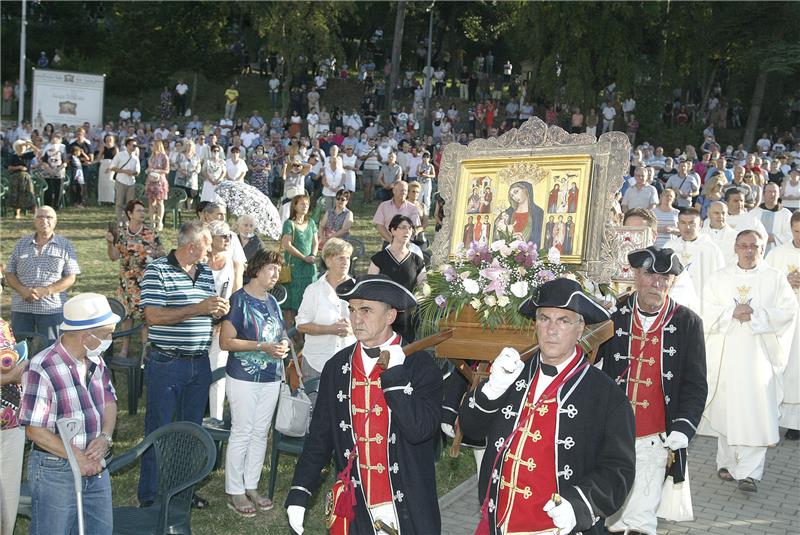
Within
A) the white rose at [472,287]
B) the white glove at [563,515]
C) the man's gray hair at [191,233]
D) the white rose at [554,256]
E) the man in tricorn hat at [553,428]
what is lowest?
the white glove at [563,515]

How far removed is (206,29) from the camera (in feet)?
180

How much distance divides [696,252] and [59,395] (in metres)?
7.56

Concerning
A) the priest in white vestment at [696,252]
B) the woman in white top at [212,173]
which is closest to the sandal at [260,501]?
the priest in white vestment at [696,252]

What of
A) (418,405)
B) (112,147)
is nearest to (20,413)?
(418,405)

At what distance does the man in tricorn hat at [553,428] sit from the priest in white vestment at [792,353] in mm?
6749

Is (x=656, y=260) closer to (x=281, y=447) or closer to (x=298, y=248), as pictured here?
(x=281, y=447)

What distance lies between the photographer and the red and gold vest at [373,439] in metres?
5.36

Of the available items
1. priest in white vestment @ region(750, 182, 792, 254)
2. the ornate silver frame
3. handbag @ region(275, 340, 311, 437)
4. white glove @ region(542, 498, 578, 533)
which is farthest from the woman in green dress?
white glove @ region(542, 498, 578, 533)

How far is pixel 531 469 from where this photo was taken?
4805 mm

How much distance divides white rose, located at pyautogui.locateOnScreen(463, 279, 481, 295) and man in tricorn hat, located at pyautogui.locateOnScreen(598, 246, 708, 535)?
1139 mm

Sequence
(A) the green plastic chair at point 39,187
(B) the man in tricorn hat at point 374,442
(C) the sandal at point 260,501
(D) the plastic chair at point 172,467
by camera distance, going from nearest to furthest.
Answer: (B) the man in tricorn hat at point 374,442 < (D) the plastic chair at point 172,467 < (C) the sandal at point 260,501 < (A) the green plastic chair at point 39,187

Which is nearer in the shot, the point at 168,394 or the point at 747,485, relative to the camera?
the point at 168,394

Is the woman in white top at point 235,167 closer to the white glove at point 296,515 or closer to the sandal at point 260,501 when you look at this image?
the sandal at point 260,501

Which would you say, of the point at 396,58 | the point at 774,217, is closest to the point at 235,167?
the point at 774,217
